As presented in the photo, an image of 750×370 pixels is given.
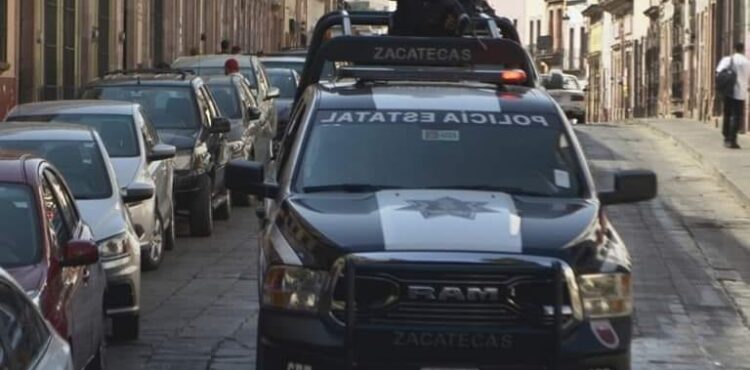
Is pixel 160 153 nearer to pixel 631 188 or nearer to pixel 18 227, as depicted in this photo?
pixel 18 227

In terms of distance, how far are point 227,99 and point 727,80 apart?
404 inches

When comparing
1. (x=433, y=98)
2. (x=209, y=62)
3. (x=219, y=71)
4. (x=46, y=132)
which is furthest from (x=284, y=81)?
(x=433, y=98)

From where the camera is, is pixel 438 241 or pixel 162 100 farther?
pixel 162 100

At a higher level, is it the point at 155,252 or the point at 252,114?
the point at 252,114

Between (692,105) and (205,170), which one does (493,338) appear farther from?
(692,105)

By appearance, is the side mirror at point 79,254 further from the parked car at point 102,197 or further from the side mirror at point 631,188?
the side mirror at point 631,188

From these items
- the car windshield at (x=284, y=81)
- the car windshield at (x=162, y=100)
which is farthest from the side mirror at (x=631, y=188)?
the car windshield at (x=284, y=81)

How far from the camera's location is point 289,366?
8312 millimetres

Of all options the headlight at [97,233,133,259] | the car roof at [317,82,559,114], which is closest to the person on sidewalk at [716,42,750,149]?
the headlight at [97,233,133,259]

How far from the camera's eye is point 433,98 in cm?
1013

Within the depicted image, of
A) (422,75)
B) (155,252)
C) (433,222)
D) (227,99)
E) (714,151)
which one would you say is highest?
(422,75)

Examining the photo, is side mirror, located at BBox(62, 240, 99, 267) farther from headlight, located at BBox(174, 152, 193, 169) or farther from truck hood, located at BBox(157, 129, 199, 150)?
truck hood, located at BBox(157, 129, 199, 150)

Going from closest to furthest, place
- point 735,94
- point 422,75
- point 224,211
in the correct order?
point 422,75
point 224,211
point 735,94

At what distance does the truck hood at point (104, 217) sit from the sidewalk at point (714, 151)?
37.9 feet
